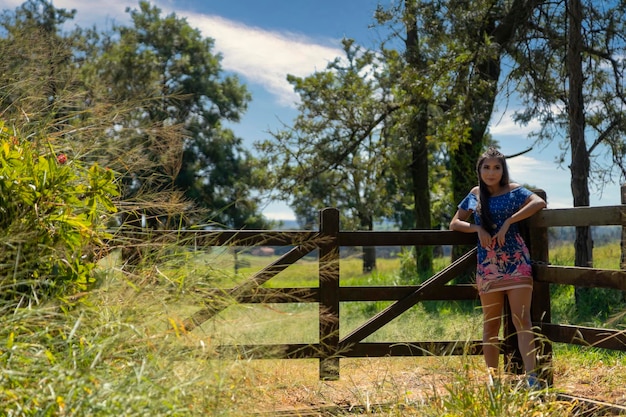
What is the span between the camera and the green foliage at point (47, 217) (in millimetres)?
3361

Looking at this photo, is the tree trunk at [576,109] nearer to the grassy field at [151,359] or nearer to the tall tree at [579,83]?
the tall tree at [579,83]

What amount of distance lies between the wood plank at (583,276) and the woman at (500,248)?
0.18 metres

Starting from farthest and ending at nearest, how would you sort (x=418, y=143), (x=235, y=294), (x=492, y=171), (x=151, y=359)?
(x=418, y=143), (x=492, y=171), (x=235, y=294), (x=151, y=359)

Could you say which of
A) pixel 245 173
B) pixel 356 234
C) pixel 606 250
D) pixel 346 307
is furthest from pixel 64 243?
pixel 245 173

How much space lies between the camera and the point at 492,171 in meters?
5.45

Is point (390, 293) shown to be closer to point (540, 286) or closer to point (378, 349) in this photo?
point (378, 349)

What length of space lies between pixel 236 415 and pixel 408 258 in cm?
1468

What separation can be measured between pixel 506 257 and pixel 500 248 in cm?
8

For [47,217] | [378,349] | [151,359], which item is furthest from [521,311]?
[47,217]

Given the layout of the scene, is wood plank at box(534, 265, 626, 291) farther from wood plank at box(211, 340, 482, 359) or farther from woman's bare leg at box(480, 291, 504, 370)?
wood plank at box(211, 340, 482, 359)

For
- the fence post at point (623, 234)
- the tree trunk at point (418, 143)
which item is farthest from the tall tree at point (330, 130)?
the fence post at point (623, 234)

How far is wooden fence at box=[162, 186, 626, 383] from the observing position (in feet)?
16.7

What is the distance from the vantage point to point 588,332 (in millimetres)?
5098

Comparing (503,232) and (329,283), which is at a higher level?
(503,232)
